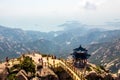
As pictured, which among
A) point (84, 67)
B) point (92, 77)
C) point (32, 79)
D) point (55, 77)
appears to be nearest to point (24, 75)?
point (32, 79)

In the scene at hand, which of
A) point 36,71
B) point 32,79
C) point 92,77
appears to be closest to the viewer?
point 32,79

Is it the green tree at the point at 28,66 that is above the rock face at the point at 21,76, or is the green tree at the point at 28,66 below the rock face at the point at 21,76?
above

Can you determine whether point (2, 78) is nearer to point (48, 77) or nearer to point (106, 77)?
point (48, 77)

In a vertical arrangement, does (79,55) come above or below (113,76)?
above

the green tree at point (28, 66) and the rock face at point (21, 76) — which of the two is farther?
the green tree at point (28, 66)

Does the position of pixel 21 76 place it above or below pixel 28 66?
below

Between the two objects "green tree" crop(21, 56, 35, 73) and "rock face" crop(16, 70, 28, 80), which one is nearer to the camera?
"rock face" crop(16, 70, 28, 80)

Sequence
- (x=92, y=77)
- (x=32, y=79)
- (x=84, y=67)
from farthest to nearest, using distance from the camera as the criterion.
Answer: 1. (x=84, y=67)
2. (x=92, y=77)
3. (x=32, y=79)

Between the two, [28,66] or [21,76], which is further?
[28,66]

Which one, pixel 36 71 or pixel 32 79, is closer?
pixel 32 79

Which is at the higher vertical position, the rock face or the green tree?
the green tree
